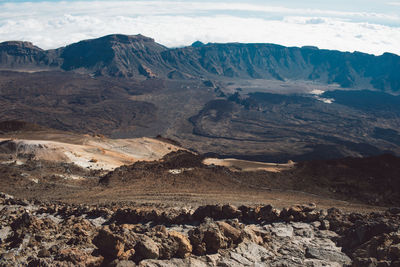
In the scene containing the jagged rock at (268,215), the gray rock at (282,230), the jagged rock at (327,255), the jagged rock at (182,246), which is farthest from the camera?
the jagged rock at (268,215)

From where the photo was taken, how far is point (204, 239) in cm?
973

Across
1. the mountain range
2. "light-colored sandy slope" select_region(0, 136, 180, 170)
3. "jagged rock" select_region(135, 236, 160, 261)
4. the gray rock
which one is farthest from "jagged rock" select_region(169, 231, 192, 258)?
the mountain range

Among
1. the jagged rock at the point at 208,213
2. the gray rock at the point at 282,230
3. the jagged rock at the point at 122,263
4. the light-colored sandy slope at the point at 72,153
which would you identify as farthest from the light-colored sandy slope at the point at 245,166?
the jagged rock at the point at 122,263

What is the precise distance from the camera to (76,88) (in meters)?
171

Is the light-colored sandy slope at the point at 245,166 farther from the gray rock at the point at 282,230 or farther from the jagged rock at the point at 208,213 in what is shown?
the gray rock at the point at 282,230

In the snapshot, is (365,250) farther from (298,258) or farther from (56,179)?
(56,179)

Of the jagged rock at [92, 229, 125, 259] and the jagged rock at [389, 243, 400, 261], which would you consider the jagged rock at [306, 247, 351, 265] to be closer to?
the jagged rock at [389, 243, 400, 261]

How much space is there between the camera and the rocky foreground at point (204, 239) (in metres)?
8.67

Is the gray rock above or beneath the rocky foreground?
beneath

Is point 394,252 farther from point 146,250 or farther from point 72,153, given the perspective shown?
point 72,153

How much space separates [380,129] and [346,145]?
44521 millimetres

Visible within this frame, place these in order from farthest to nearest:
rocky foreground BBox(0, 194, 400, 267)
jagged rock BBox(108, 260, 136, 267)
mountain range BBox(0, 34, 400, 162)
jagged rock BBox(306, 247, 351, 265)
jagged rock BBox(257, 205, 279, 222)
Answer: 1. mountain range BBox(0, 34, 400, 162)
2. jagged rock BBox(257, 205, 279, 222)
3. jagged rock BBox(306, 247, 351, 265)
4. rocky foreground BBox(0, 194, 400, 267)
5. jagged rock BBox(108, 260, 136, 267)

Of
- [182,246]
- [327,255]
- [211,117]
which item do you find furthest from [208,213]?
[211,117]

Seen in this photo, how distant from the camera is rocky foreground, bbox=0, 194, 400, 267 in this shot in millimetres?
8672
